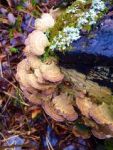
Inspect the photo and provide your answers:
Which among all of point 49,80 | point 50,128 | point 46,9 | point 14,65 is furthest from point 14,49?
point 49,80

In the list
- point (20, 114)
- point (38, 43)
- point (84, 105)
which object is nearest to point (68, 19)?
point (38, 43)

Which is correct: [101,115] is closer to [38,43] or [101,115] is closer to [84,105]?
[84,105]

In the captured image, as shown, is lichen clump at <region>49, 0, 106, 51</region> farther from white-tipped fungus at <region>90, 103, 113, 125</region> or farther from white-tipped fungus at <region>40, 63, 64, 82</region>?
white-tipped fungus at <region>90, 103, 113, 125</region>

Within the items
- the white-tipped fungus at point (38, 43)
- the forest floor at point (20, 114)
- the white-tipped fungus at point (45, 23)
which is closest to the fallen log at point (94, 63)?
the white-tipped fungus at point (38, 43)

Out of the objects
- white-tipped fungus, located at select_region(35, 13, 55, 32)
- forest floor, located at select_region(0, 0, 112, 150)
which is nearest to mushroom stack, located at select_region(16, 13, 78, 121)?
white-tipped fungus, located at select_region(35, 13, 55, 32)

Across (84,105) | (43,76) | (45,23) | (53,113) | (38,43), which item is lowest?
(53,113)

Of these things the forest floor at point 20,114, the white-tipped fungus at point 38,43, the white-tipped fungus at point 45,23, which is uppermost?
the white-tipped fungus at point 45,23

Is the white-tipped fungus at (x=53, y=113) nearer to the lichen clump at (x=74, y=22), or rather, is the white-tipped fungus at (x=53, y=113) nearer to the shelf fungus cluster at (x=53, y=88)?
the shelf fungus cluster at (x=53, y=88)
